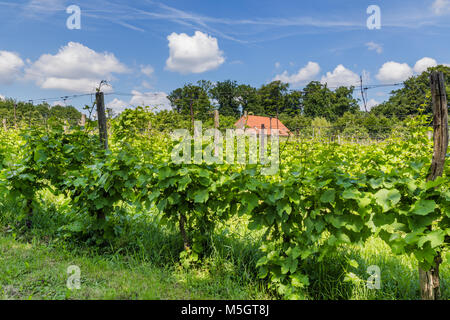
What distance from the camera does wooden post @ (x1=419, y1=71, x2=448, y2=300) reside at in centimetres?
218

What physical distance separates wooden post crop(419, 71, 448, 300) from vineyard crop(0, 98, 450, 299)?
9 cm

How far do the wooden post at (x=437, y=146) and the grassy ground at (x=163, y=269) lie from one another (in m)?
0.20

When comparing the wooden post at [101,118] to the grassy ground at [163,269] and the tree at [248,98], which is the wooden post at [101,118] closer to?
the grassy ground at [163,269]

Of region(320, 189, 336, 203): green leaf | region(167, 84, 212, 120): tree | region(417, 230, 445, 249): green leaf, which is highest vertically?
region(167, 84, 212, 120): tree

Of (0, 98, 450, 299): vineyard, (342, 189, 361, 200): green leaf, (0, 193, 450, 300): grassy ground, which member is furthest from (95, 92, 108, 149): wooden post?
(342, 189, 361, 200): green leaf

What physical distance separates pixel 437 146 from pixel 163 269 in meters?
2.56

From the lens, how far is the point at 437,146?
86.3 inches

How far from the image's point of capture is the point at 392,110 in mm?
45344

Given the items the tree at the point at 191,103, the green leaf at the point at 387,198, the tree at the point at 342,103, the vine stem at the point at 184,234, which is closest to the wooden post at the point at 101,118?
the vine stem at the point at 184,234

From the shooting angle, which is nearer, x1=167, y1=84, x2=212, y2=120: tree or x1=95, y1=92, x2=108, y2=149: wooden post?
x1=95, y1=92, x2=108, y2=149: wooden post

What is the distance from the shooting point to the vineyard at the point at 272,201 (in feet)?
6.56

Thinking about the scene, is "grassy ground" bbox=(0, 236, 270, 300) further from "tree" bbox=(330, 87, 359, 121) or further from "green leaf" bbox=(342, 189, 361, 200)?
"tree" bbox=(330, 87, 359, 121)
